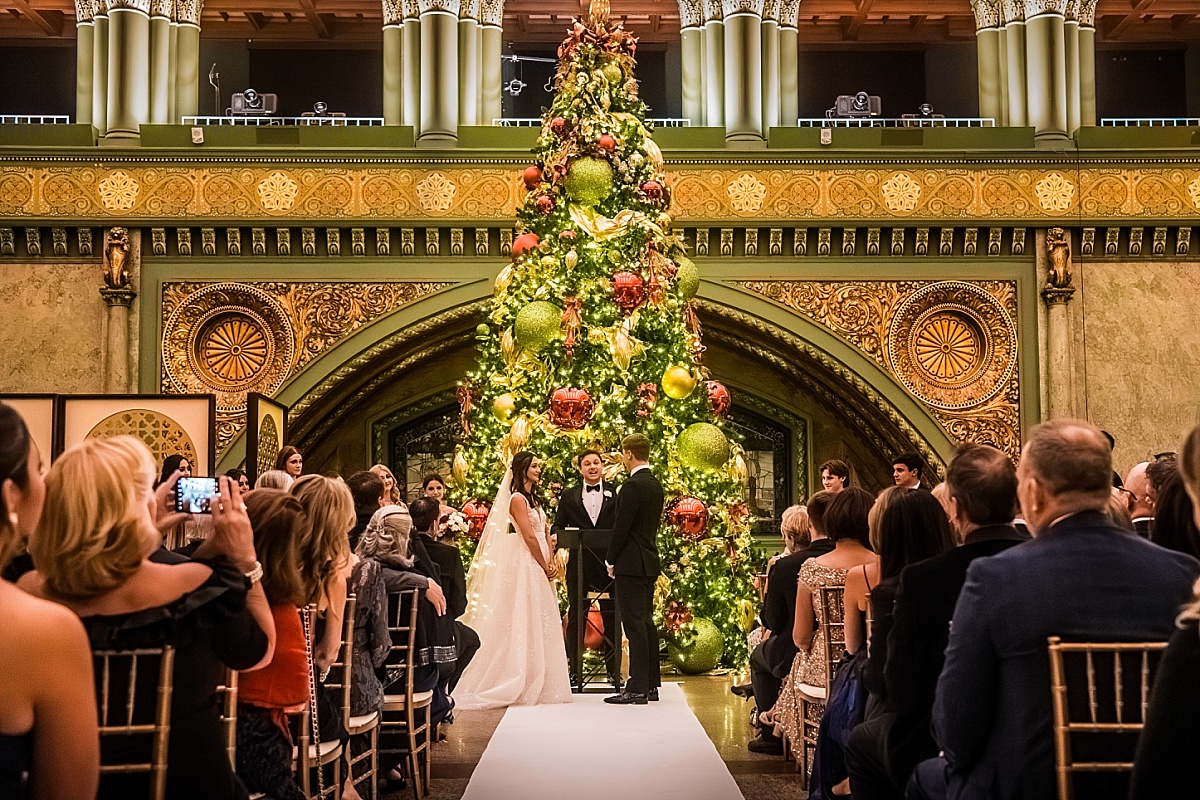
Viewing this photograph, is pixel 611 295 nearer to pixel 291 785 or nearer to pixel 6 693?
pixel 291 785

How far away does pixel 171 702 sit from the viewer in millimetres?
2854

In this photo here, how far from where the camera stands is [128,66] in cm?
1402

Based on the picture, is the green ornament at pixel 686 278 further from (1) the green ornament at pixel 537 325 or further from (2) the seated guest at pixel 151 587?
(2) the seated guest at pixel 151 587

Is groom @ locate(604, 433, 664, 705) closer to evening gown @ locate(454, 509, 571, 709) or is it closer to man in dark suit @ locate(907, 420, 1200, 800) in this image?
evening gown @ locate(454, 509, 571, 709)

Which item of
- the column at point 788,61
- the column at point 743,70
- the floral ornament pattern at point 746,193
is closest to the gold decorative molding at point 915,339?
the floral ornament pattern at point 746,193

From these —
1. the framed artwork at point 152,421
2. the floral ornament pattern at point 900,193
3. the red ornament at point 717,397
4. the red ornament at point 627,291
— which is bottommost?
the framed artwork at point 152,421

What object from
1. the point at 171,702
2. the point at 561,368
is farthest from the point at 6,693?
the point at 561,368

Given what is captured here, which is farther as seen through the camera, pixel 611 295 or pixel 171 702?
pixel 611 295

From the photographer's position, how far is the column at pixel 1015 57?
47.1 ft

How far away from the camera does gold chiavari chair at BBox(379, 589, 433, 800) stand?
521 centimetres

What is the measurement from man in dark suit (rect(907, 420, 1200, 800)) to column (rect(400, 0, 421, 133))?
11970mm

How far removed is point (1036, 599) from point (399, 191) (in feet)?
38.1

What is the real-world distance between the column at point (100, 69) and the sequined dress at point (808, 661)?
10.6m

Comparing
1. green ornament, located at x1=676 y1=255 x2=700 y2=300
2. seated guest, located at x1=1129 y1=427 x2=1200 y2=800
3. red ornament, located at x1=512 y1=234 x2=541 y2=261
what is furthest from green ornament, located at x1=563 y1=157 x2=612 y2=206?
seated guest, located at x1=1129 y1=427 x2=1200 y2=800
